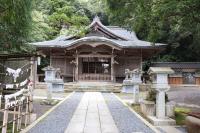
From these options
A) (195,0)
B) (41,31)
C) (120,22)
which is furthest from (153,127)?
(41,31)

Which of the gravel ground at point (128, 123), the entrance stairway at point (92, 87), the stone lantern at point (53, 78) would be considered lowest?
the gravel ground at point (128, 123)

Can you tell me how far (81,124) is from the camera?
395 inches

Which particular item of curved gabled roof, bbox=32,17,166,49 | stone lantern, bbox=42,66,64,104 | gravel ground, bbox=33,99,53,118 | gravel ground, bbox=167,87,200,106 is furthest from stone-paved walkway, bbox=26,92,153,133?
curved gabled roof, bbox=32,17,166,49

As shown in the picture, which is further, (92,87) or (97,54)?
(97,54)

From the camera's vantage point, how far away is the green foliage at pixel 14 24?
9203mm

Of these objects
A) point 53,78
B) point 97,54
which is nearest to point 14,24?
point 53,78

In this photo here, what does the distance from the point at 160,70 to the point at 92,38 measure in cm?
1859

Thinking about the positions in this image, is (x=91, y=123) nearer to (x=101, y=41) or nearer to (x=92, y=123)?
(x=92, y=123)

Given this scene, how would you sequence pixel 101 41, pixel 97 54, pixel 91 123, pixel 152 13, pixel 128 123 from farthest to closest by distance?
pixel 97 54 < pixel 101 41 < pixel 152 13 < pixel 128 123 < pixel 91 123

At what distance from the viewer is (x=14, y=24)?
11.3 m

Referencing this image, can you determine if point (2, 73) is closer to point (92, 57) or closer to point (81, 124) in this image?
point (81, 124)

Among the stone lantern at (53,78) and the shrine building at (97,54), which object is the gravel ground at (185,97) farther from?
the stone lantern at (53,78)

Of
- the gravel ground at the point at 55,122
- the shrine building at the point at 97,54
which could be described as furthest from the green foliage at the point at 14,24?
the shrine building at the point at 97,54

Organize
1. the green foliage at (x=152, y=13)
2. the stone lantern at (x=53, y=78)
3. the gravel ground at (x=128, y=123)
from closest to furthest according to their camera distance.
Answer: the gravel ground at (x=128, y=123) → the green foliage at (x=152, y=13) → the stone lantern at (x=53, y=78)
